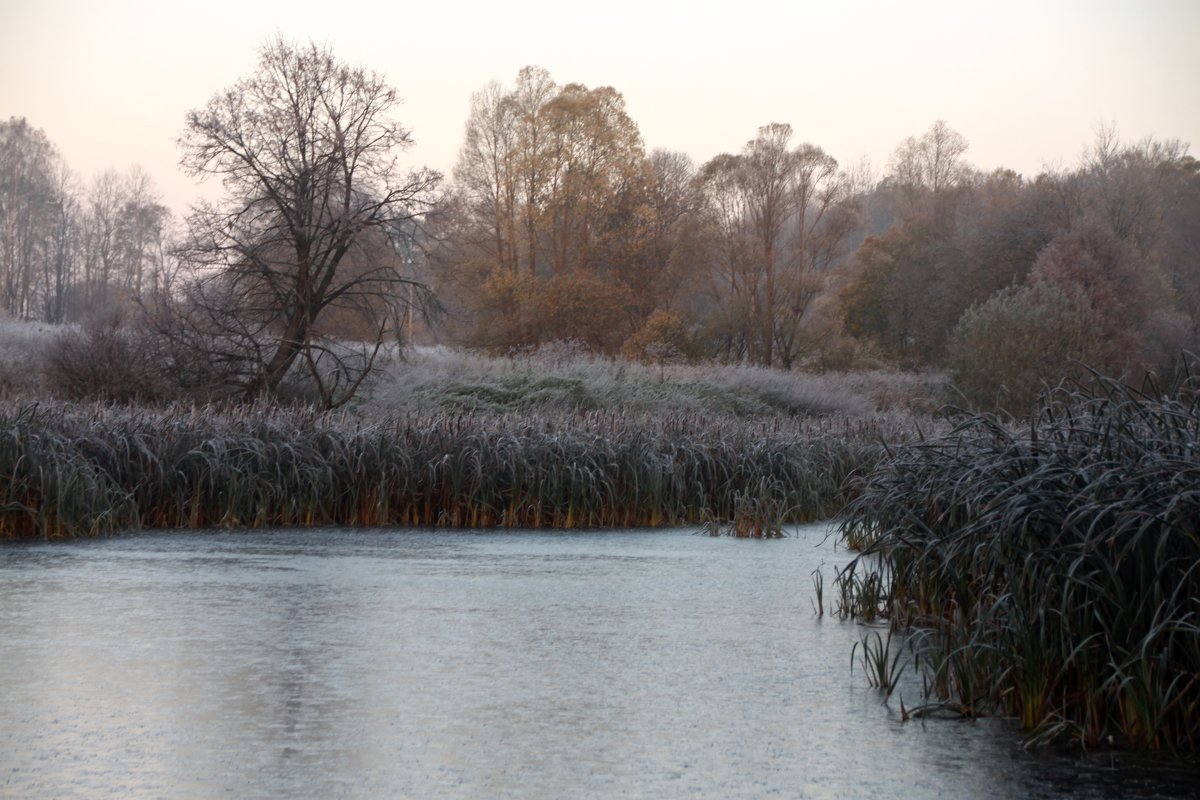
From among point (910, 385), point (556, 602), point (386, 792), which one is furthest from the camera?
point (910, 385)

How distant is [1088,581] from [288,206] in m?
16.8

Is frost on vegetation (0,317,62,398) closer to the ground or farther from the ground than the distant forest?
closer to the ground

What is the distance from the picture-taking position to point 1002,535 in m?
5.15

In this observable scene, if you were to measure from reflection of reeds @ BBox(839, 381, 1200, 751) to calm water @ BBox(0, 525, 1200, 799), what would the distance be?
0.81ft

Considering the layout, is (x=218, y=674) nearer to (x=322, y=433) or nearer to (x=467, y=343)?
(x=322, y=433)

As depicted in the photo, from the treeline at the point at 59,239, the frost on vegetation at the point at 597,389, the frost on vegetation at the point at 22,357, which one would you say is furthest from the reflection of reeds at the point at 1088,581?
the treeline at the point at 59,239

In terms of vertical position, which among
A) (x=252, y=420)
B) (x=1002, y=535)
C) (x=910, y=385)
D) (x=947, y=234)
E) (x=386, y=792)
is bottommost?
(x=386, y=792)

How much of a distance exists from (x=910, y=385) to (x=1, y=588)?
83.4ft

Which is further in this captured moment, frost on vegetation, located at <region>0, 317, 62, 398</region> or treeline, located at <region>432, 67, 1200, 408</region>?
treeline, located at <region>432, 67, 1200, 408</region>

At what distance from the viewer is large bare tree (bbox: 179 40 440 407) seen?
19266 millimetres

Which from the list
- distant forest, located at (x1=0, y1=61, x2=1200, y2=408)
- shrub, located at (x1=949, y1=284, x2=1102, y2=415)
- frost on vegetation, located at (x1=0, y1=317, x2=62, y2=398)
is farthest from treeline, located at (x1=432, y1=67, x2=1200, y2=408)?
frost on vegetation, located at (x1=0, y1=317, x2=62, y2=398)

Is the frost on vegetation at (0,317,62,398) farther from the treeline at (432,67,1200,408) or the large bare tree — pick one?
the treeline at (432,67,1200,408)

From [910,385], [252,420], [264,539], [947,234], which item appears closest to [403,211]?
[252,420]

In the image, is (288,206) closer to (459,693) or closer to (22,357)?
(22,357)
